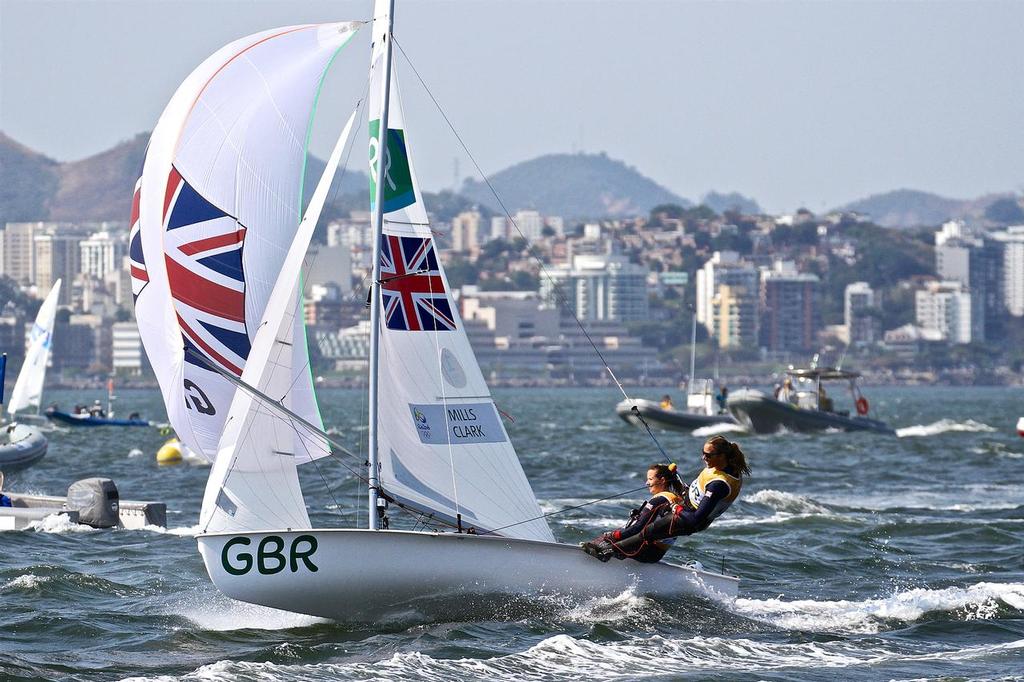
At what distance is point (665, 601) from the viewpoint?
38.7 feet

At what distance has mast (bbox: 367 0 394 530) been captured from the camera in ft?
37.8

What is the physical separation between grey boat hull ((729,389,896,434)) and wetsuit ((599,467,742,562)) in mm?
28177

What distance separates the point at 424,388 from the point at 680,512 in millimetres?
2036

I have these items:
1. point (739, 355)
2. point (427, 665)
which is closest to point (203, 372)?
point (427, 665)

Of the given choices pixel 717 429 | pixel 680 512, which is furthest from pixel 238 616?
pixel 717 429

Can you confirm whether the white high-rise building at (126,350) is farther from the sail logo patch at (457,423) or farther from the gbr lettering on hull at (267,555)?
the gbr lettering on hull at (267,555)

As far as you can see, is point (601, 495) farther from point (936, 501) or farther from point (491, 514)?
point (491, 514)

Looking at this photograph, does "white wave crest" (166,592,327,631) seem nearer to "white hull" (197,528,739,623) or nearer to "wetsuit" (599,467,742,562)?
"white hull" (197,528,739,623)

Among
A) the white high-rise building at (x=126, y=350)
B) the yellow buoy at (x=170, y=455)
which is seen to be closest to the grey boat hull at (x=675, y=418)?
the yellow buoy at (x=170, y=455)

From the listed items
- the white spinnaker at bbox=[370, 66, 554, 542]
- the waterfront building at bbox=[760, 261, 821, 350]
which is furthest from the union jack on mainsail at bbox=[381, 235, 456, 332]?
the waterfront building at bbox=[760, 261, 821, 350]

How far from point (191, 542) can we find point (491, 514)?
16.7ft

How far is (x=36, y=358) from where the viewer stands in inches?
1656

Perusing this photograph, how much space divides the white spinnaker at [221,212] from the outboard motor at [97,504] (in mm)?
5047

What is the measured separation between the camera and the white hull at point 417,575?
10961mm
